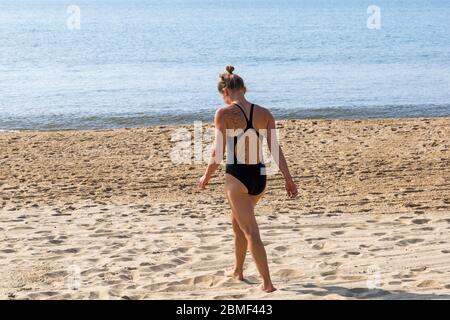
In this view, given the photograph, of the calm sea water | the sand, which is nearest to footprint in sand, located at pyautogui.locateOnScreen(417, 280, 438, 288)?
the sand

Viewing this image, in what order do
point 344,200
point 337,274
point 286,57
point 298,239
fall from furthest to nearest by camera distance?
point 286,57 < point 344,200 < point 298,239 < point 337,274

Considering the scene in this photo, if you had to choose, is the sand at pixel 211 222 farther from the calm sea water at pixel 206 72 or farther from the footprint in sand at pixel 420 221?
the calm sea water at pixel 206 72

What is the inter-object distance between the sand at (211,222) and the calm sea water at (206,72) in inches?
280

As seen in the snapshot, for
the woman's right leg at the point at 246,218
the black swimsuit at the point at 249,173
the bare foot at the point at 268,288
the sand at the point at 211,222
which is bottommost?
the sand at the point at 211,222

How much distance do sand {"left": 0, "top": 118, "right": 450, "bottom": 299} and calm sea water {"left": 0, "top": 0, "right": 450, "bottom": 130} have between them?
7.10m

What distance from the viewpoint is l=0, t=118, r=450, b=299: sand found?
263 inches

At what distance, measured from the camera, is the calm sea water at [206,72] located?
21.8m

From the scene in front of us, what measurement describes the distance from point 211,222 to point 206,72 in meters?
24.6

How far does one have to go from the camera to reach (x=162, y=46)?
47.1 metres

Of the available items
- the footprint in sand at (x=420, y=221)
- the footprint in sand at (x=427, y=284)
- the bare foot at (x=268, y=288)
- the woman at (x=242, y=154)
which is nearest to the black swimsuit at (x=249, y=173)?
the woman at (x=242, y=154)

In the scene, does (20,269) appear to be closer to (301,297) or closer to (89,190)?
(301,297)

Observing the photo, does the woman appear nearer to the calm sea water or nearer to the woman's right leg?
the woman's right leg
